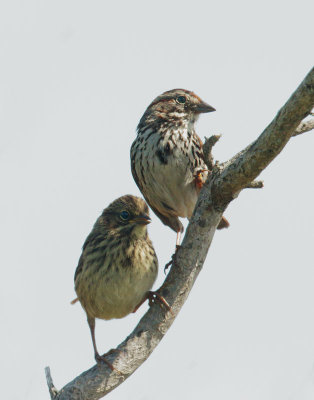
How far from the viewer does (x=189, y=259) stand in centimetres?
617

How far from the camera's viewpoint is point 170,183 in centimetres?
782

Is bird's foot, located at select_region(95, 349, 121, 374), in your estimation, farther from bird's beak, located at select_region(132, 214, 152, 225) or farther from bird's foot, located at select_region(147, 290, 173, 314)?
bird's beak, located at select_region(132, 214, 152, 225)

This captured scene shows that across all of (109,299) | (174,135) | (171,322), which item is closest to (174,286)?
(171,322)

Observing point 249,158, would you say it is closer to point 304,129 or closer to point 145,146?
point 304,129

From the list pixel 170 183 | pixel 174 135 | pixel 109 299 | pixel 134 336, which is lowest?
pixel 134 336

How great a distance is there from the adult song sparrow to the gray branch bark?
173cm

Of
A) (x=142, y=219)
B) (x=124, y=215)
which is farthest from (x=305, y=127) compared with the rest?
(x=124, y=215)

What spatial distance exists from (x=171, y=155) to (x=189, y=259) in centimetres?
195

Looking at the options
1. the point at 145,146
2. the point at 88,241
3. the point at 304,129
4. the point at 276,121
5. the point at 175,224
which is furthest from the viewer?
the point at 175,224

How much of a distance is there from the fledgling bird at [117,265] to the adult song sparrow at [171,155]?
2.19 feet

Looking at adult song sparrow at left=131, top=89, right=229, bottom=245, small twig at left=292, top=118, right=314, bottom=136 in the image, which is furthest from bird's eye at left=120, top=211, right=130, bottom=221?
small twig at left=292, top=118, right=314, bottom=136

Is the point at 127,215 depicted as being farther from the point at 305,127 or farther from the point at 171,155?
the point at 305,127

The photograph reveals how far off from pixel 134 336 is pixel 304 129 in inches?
93.3

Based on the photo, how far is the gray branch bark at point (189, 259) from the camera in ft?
17.8
